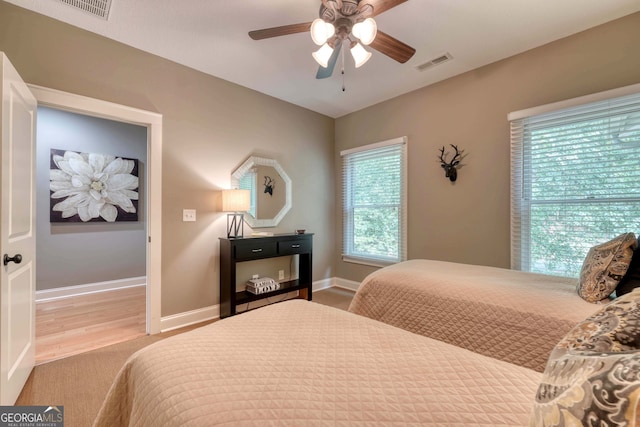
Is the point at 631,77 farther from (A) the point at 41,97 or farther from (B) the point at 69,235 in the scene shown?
(B) the point at 69,235

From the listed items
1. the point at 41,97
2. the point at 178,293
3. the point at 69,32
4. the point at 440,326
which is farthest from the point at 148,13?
the point at 440,326

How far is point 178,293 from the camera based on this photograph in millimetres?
2912

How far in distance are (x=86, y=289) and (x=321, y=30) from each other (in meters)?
4.75

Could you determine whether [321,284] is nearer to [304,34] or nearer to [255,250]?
[255,250]

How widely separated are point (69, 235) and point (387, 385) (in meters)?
4.95

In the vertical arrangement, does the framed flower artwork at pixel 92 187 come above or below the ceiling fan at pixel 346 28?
below

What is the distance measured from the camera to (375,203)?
405 cm

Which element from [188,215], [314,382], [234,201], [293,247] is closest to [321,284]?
[293,247]

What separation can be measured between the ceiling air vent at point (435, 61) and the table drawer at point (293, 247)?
2.47 metres

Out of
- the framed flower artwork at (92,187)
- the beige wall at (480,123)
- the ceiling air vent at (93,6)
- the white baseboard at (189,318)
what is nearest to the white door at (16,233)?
the ceiling air vent at (93,6)

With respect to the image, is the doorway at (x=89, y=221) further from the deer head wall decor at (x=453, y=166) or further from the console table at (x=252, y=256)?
the deer head wall decor at (x=453, y=166)

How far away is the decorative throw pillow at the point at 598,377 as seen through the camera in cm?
40

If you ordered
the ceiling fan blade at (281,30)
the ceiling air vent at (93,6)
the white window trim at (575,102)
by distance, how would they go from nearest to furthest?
the ceiling fan blade at (281,30), the ceiling air vent at (93,6), the white window trim at (575,102)

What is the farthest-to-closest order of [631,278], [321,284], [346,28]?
[321,284] → [346,28] → [631,278]
